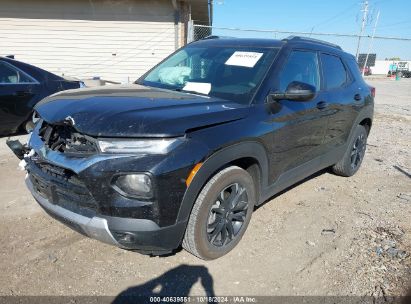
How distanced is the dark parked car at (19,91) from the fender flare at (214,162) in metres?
5.05

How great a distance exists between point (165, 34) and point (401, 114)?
841 cm

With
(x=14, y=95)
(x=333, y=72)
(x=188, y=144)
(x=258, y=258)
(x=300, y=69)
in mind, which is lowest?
(x=258, y=258)

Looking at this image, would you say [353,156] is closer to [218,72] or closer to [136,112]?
[218,72]

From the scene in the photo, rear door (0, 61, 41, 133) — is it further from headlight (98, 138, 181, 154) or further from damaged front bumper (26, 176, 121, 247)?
headlight (98, 138, 181, 154)

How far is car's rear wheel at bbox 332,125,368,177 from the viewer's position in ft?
17.0

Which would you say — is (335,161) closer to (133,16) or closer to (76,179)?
(76,179)

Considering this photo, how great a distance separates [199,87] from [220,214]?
124 cm

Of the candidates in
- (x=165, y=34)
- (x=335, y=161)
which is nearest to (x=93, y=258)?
(x=335, y=161)

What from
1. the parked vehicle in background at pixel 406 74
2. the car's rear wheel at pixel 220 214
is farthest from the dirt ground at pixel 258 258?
the parked vehicle in background at pixel 406 74

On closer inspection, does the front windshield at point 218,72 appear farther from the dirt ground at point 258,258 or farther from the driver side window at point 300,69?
the dirt ground at point 258,258

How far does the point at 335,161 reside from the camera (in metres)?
4.86

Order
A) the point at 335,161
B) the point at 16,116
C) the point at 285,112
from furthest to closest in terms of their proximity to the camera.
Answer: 1. the point at 16,116
2. the point at 335,161
3. the point at 285,112

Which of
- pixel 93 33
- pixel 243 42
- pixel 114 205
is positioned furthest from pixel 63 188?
pixel 93 33

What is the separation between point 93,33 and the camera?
12.3 metres
